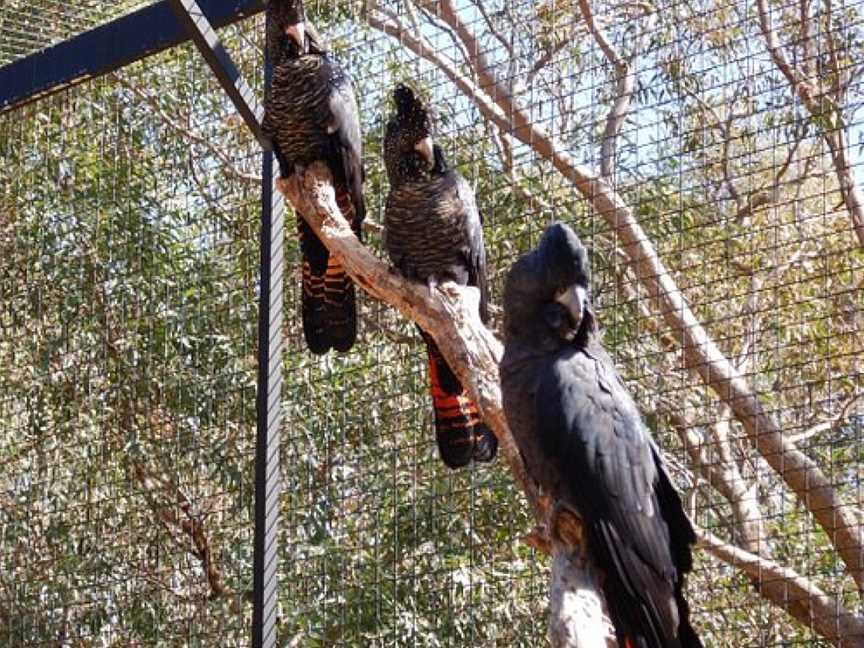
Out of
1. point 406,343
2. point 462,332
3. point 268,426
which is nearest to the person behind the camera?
point 462,332

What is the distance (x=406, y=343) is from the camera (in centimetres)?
536

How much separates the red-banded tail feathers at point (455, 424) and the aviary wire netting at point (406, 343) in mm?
779

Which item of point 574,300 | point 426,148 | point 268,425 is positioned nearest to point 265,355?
point 268,425

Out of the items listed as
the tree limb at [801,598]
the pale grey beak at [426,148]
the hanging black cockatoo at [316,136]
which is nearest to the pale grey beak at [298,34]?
the hanging black cockatoo at [316,136]

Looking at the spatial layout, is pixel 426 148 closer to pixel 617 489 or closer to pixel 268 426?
pixel 268 426

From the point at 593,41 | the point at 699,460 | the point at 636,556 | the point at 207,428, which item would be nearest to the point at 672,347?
the point at 699,460

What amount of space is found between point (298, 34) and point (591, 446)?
6.46ft

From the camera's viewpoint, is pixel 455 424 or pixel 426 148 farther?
pixel 426 148

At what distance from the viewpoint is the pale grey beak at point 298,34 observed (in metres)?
4.47

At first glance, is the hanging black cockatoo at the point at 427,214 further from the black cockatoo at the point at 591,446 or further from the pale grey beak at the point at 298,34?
the black cockatoo at the point at 591,446

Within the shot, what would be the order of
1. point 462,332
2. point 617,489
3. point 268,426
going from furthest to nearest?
point 268,426, point 462,332, point 617,489

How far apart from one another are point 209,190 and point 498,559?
1990mm

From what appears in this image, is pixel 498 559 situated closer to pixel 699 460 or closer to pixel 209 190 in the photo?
pixel 699 460

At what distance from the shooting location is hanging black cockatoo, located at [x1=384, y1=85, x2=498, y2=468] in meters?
4.18
